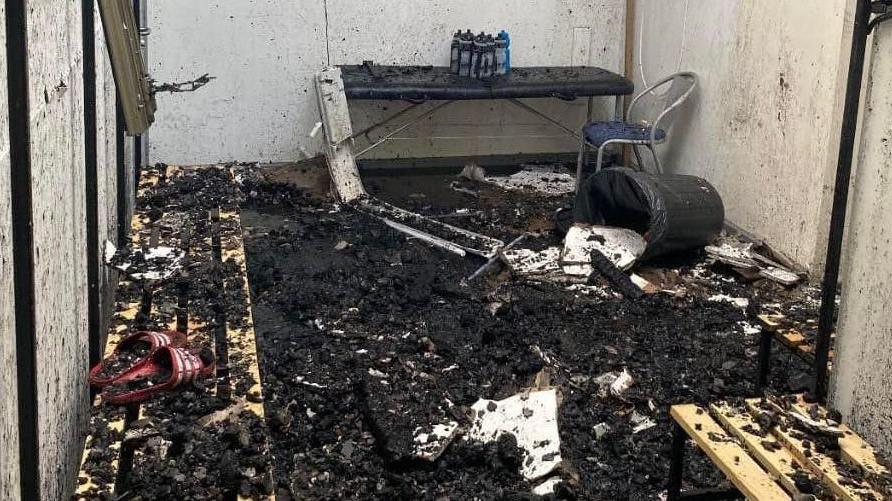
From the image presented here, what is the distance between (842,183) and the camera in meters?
2.98

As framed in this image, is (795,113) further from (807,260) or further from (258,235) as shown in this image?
→ (258,235)

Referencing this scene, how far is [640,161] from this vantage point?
7621 millimetres

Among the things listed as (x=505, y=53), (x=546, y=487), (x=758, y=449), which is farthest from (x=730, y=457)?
(x=505, y=53)

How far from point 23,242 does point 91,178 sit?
1492 mm

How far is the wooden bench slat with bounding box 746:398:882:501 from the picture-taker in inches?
99.1

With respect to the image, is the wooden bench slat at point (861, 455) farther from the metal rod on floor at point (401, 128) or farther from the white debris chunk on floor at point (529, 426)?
the metal rod on floor at point (401, 128)

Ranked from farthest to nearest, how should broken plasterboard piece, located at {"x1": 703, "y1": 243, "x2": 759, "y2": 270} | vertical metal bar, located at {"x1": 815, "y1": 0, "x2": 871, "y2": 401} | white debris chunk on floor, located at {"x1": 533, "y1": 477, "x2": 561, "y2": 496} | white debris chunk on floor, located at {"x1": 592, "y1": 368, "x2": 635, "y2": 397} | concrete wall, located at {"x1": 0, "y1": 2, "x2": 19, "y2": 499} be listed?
broken plasterboard piece, located at {"x1": 703, "y1": 243, "x2": 759, "y2": 270} < white debris chunk on floor, located at {"x1": 592, "y1": 368, "x2": 635, "y2": 397} < white debris chunk on floor, located at {"x1": 533, "y1": 477, "x2": 561, "y2": 496} < vertical metal bar, located at {"x1": 815, "y1": 0, "x2": 871, "y2": 401} < concrete wall, located at {"x1": 0, "y1": 2, "x2": 19, "y2": 499}

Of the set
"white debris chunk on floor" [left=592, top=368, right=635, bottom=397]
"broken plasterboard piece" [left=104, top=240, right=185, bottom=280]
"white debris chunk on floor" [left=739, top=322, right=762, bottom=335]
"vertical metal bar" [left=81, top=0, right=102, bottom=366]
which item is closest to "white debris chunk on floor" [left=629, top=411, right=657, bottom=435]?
"white debris chunk on floor" [left=592, top=368, right=635, bottom=397]

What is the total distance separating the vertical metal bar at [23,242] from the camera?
1872mm

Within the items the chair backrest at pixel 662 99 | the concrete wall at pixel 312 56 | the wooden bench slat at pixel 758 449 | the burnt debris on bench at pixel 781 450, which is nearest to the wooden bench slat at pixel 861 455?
the burnt debris on bench at pixel 781 450

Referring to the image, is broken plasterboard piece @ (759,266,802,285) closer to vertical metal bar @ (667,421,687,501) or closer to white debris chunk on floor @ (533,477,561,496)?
white debris chunk on floor @ (533,477,561,496)

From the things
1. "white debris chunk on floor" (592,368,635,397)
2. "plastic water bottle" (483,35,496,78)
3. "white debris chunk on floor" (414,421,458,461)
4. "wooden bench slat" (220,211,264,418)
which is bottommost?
"white debris chunk on floor" (592,368,635,397)

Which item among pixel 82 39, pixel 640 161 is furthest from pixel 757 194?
pixel 82 39

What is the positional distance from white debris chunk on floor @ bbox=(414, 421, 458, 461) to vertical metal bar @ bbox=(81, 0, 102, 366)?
1.17 metres
